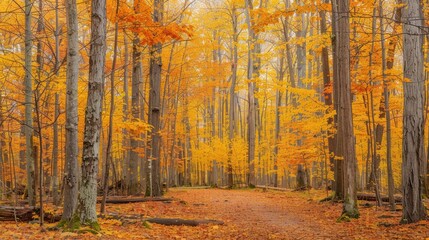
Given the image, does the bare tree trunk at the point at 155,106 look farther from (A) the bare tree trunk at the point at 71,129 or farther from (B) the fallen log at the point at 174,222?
(A) the bare tree trunk at the point at 71,129

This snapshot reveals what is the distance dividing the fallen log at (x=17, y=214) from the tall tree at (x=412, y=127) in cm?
790

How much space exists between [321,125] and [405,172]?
665 centimetres

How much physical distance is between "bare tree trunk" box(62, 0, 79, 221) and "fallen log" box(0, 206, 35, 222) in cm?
129

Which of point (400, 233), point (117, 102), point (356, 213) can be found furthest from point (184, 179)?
point (400, 233)

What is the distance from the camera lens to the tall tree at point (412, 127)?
25.2ft

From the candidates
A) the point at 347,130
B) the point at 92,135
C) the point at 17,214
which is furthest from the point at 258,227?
the point at 17,214

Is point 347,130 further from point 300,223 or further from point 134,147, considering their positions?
point 134,147

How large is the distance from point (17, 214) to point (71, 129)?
2.35m

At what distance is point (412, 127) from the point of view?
7727mm

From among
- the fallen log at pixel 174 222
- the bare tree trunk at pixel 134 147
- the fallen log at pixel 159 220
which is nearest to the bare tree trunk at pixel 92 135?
the fallen log at pixel 159 220

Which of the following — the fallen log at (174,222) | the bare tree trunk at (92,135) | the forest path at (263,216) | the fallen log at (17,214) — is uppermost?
the bare tree trunk at (92,135)

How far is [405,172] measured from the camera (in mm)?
7773

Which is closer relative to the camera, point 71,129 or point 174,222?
point 71,129

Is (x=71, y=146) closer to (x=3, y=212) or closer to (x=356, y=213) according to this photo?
(x=3, y=212)
